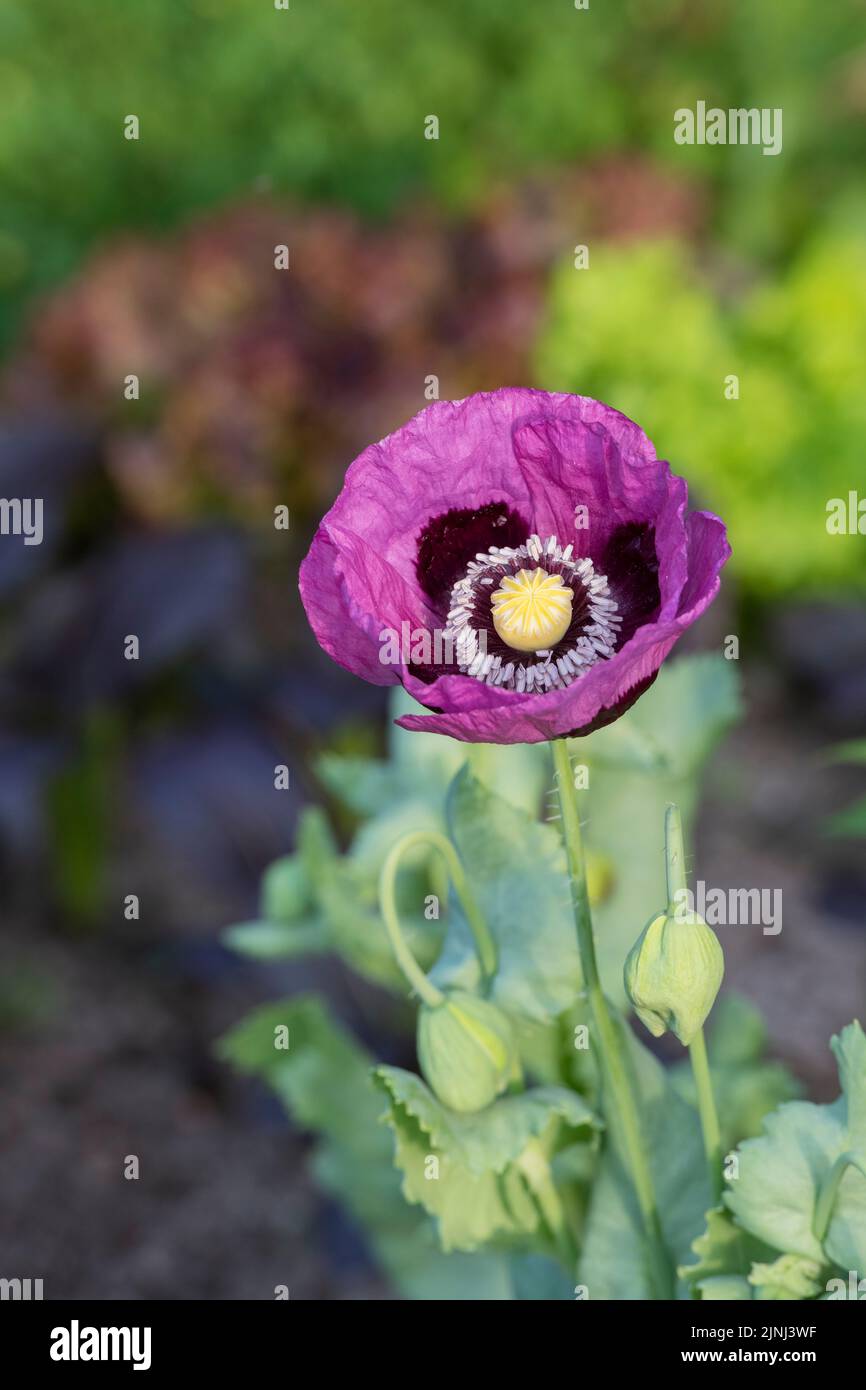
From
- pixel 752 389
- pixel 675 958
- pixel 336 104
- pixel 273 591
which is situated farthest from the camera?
pixel 336 104

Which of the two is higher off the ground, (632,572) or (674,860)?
(632,572)

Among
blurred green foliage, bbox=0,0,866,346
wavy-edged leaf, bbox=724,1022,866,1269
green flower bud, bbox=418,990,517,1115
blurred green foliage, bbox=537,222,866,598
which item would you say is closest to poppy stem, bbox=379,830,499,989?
green flower bud, bbox=418,990,517,1115

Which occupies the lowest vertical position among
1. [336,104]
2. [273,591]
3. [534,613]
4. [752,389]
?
[534,613]

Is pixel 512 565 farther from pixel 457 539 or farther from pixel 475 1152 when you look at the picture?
pixel 475 1152

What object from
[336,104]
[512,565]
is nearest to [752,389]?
[512,565]

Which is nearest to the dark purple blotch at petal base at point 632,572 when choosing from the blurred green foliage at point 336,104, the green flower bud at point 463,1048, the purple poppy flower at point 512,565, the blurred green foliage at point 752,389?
the purple poppy flower at point 512,565

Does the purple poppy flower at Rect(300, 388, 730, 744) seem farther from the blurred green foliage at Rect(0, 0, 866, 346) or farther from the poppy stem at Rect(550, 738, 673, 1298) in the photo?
the blurred green foliage at Rect(0, 0, 866, 346)
